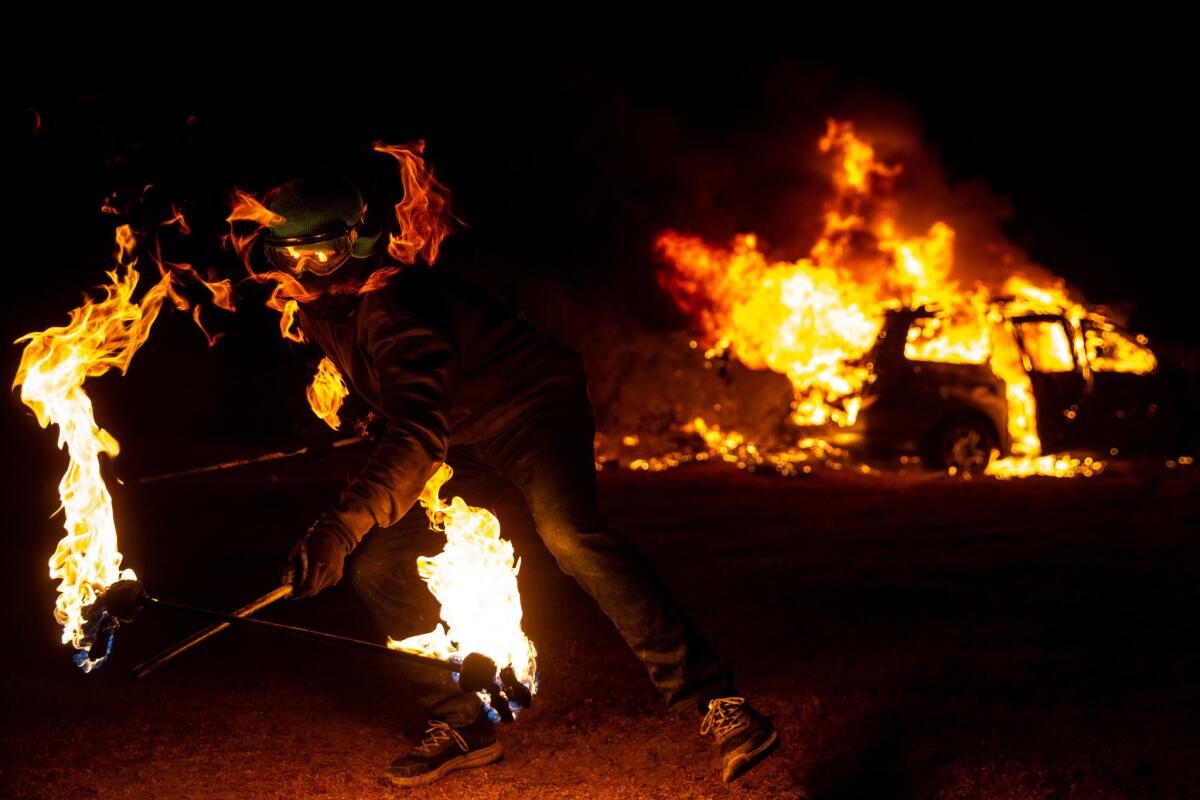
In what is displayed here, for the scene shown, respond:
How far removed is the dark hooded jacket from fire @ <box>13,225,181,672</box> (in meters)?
0.74

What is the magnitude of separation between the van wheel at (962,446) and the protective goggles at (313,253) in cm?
932

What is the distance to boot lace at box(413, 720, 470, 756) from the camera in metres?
4.09

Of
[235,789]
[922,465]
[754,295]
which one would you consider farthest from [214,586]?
[754,295]

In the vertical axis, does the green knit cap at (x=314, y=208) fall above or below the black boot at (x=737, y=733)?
above

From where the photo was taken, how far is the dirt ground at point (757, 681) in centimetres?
395

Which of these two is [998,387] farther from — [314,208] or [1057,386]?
[314,208]

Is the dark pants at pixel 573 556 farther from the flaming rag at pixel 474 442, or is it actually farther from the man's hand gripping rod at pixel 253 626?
the man's hand gripping rod at pixel 253 626

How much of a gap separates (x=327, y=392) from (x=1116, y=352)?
1076 centimetres

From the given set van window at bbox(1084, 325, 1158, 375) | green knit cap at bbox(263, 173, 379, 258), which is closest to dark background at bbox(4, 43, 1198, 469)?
van window at bbox(1084, 325, 1158, 375)

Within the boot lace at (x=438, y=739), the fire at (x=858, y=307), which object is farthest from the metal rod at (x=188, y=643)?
the fire at (x=858, y=307)

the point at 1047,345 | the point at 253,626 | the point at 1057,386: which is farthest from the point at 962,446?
the point at 253,626

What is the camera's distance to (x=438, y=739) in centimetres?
411

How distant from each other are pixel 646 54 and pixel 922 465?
10803mm

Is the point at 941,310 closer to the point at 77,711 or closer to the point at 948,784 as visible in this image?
the point at 948,784
